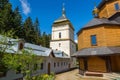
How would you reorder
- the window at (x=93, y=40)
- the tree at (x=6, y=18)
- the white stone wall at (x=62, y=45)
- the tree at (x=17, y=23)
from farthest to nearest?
the tree at (x=17, y=23), the white stone wall at (x=62, y=45), the tree at (x=6, y=18), the window at (x=93, y=40)

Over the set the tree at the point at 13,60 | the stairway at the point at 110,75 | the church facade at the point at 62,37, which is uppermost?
the church facade at the point at 62,37

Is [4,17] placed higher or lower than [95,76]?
higher

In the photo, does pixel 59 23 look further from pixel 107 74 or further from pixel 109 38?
pixel 107 74

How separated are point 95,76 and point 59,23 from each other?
27.4m

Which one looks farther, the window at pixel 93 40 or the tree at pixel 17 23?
the tree at pixel 17 23

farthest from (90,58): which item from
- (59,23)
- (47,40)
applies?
(47,40)

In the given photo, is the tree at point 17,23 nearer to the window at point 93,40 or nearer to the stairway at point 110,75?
the window at point 93,40

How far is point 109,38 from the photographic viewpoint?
17.6 meters

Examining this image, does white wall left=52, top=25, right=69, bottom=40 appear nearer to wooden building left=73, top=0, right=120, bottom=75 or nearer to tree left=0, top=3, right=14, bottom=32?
tree left=0, top=3, right=14, bottom=32

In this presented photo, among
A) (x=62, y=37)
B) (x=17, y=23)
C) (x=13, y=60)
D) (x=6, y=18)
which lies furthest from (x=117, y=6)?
(x=17, y=23)

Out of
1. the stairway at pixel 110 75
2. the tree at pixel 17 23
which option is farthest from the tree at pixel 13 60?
the tree at pixel 17 23

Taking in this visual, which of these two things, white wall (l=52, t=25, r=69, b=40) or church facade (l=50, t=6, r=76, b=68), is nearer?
church facade (l=50, t=6, r=76, b=68)

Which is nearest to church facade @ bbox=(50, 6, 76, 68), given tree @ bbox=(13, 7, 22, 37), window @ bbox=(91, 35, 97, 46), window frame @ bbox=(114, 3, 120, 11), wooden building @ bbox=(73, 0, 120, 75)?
tree @ bbox=(13, 7, 22, 37)

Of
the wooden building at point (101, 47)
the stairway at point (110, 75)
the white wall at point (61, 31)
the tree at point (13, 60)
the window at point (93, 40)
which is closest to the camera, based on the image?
the tree at point (13, 60)
